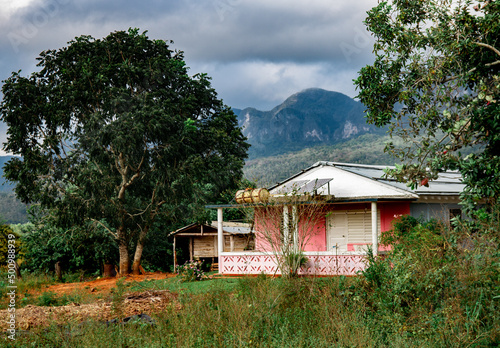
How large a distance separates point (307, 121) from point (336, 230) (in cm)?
12880

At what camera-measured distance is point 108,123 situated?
851 inches

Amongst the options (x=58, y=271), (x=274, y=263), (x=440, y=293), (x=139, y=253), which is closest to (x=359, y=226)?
(x=274, y=263)

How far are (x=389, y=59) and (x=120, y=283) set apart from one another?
9434 millimetres

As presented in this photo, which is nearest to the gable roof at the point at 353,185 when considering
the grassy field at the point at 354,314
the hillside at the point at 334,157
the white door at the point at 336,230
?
the white door at the point at 336,230

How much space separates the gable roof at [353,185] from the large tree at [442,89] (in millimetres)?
3972

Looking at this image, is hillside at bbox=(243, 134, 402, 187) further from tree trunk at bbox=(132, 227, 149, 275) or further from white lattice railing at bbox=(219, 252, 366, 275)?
white lattice railing at bbox=(219, 252, 366, 275)

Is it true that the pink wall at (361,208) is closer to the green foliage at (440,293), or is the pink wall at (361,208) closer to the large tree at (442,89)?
the large tree at (442,89)

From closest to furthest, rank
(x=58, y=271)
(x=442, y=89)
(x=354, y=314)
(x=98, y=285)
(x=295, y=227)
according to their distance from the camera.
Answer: (x=354, y=314), (x=442, y=89), (x=295, y=227), (x=98, y=285), (x=58, y=271)

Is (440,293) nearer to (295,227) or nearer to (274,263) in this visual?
(295,227)

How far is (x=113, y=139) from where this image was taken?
20.6 metres

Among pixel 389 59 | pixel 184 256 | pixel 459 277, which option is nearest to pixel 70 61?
pixel 184 256

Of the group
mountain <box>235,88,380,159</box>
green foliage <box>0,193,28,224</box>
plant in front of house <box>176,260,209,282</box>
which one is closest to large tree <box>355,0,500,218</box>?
plant in front of house <box>176,260,209,282</box>

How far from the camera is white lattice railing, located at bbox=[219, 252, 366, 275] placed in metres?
16.3

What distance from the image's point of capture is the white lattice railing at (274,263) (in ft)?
53.5
